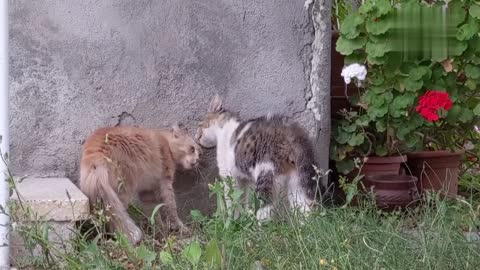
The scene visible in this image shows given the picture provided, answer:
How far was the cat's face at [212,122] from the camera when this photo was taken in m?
4.71

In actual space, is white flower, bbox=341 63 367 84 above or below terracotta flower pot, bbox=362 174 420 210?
above

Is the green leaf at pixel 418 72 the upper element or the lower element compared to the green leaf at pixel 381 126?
upper

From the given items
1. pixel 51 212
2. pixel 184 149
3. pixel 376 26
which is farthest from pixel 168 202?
pixel 376 26

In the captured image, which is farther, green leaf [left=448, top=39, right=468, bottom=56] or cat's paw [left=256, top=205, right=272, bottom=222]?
cat's paw [left=256, top=205, right=272, bottom=222]

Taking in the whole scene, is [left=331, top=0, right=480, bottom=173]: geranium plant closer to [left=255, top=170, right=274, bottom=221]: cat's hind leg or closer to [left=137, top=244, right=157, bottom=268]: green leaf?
[left=255, top=170, right=274, bottom=221]: cat's hind leg

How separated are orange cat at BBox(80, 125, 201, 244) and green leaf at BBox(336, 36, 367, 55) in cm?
118

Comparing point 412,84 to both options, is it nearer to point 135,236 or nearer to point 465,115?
point 465,115

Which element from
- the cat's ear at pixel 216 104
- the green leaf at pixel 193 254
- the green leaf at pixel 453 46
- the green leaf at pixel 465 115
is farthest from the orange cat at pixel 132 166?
the green leaf at pixel 465 115

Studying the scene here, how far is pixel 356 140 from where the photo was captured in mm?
5109

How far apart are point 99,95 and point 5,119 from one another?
1155mm

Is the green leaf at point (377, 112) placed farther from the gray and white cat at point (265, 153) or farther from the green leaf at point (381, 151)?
the gray and white cat at point (265, 153)

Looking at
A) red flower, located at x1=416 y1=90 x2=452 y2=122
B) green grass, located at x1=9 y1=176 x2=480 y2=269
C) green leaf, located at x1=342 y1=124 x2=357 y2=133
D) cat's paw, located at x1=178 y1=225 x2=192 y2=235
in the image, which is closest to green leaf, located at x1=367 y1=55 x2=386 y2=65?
red flower, located at x1=416 y1=90 x2=452 y2=122

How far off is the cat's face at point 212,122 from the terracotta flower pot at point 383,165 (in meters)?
1.14

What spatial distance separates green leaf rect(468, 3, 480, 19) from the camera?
4742 mm
